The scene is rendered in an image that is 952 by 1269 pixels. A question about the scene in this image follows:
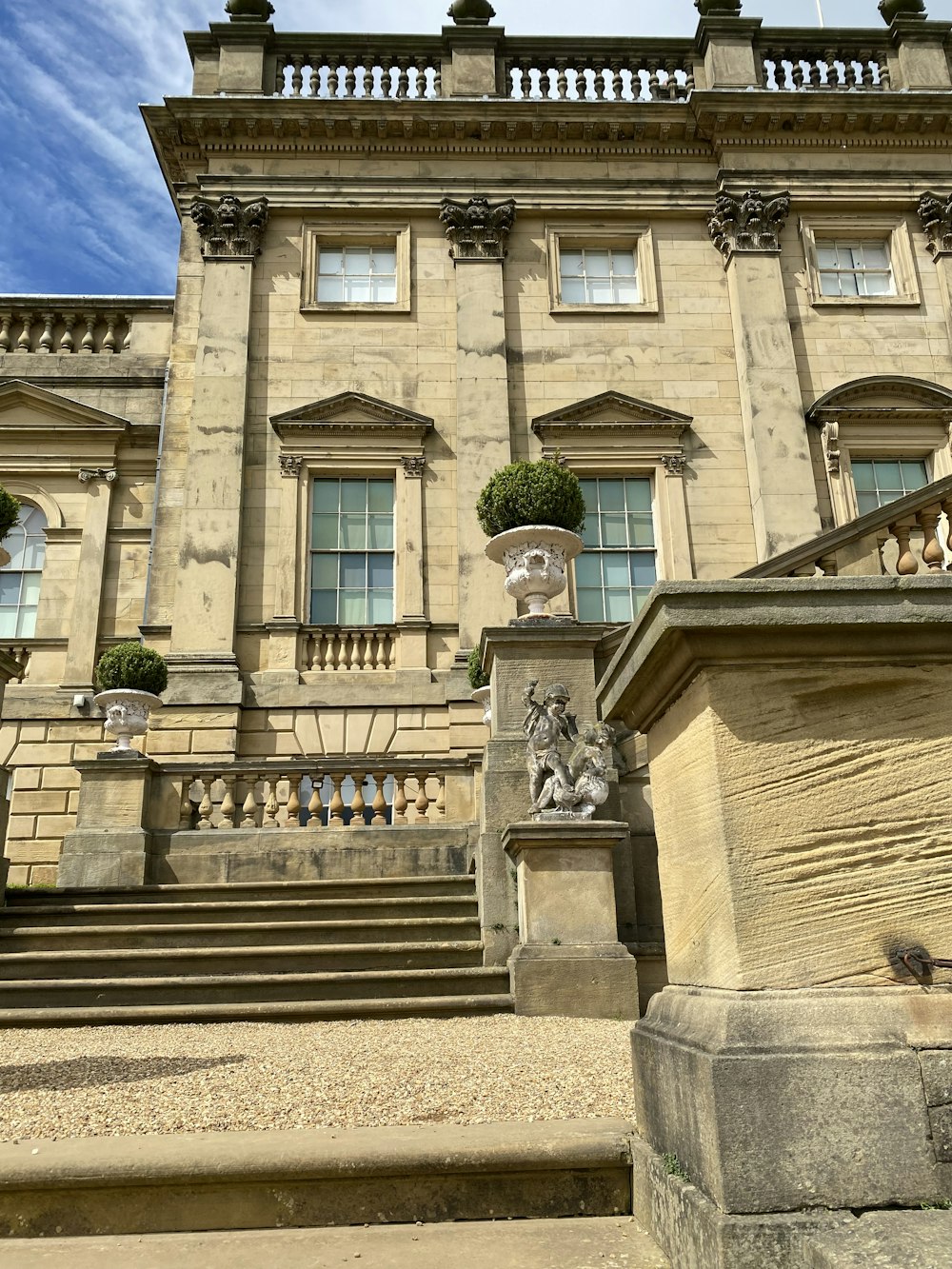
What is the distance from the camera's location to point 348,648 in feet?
49.1

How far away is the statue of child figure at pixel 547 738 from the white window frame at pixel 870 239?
1196 centimetres

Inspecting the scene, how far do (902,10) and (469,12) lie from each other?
7.80 meters

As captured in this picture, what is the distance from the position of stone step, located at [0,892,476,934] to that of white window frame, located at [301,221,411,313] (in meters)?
10.6

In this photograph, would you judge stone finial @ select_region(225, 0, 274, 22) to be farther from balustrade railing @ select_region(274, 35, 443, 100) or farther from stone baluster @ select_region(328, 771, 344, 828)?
stone baluster @ select_region(328, 771, 344, 828)

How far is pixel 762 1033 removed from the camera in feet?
8.21

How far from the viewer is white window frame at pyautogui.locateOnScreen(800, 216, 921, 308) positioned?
1708 centimetres

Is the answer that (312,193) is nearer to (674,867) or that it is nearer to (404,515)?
(404,515)

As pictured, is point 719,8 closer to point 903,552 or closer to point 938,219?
point 938,219

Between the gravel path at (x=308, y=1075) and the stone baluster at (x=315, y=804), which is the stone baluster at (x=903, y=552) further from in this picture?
the stone baluster at (x=315, y=804)

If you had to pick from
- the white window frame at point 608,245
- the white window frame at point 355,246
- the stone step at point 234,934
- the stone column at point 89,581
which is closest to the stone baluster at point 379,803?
the stone step at point 234,934

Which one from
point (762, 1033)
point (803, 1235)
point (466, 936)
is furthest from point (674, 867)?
point (466, 936)

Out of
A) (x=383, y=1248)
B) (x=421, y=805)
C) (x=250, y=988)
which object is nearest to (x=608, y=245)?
(x=421, y=805)

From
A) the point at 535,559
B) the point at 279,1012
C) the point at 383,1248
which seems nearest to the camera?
the point at 383,1248

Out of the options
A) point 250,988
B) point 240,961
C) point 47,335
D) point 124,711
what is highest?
point 47,335
